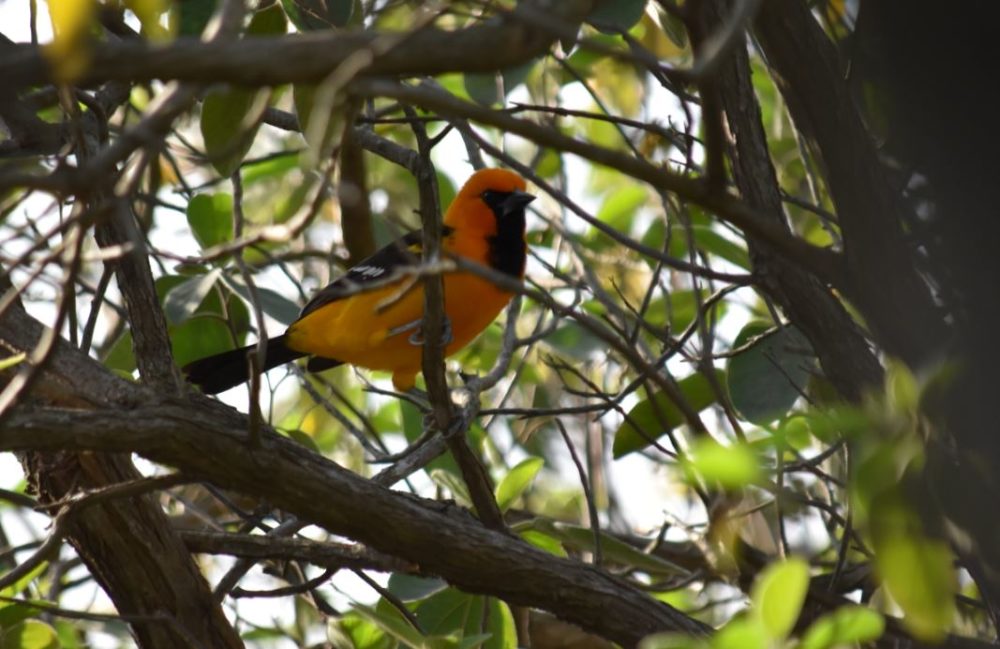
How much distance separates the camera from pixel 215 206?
15.9ft

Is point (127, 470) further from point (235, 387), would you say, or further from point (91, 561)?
point (235, 387)

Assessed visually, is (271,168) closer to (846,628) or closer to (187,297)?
(187,297)

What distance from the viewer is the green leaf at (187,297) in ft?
14.5

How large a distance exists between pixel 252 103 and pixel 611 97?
392 cm

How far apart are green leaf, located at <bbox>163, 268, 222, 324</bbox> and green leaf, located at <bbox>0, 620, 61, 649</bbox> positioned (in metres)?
1.15

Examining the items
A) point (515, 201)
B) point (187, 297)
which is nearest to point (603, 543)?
point (187, 297)

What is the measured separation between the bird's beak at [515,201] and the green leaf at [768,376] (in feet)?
5.47

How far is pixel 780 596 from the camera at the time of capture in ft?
5.37

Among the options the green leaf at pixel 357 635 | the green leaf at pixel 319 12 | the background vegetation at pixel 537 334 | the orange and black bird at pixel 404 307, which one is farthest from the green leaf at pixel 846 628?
the orange and black bird at pixel 404 307

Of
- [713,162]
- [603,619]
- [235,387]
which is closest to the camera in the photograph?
[713,162]

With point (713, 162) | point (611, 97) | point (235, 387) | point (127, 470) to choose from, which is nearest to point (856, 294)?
point (713, 162)

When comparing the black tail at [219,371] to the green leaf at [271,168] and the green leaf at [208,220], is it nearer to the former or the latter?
the green leaf at [208,220]

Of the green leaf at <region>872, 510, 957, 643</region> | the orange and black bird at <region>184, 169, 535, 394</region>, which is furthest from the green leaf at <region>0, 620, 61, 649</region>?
the green leaf at <region>872, 510, 957, 643</region>

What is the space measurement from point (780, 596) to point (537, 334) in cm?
376
